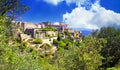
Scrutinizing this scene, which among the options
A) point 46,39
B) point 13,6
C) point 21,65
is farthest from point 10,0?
point 46,39

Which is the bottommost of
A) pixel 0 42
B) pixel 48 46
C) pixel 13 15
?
pixel 48 46

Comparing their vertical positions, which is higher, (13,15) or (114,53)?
(13,15)

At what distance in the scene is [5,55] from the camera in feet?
41.9

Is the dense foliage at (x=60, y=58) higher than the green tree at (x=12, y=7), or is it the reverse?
the green tree at (x=12, y=7)

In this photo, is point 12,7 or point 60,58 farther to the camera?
point 60,58

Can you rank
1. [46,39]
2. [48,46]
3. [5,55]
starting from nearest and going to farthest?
[5,55]
[48,46]
[46,39]

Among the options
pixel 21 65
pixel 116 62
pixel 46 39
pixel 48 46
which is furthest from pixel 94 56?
pixel 46 39

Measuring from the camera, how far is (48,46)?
95375 millimetres

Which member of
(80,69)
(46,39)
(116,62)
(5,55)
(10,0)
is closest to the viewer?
(5,55)

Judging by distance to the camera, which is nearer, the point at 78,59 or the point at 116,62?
the point at 78,59

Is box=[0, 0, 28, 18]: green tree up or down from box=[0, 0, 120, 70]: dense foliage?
up

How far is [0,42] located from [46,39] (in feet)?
300

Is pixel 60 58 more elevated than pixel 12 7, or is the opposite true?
pixel 12 7

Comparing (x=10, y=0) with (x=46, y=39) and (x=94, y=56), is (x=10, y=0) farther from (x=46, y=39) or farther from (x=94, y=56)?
(x=46, y=39)
